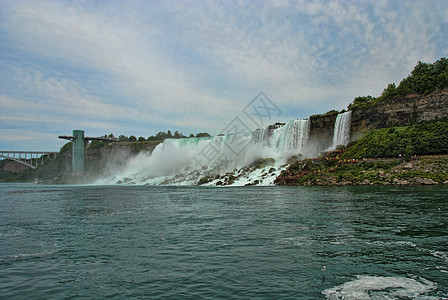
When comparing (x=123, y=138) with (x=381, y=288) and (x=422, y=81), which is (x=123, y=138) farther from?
(x=381, y=288)

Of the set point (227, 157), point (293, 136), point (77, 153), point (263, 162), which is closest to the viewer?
point (263, 162)

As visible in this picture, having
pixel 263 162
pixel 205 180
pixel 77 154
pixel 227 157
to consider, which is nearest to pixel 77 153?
pixel 77 154

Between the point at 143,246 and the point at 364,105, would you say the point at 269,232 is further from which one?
the point at 364,105

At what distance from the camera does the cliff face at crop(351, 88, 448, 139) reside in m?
43.6

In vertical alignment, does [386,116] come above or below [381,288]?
above

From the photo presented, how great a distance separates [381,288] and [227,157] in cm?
5785

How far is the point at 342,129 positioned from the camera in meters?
50.9

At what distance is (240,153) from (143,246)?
52.3 m

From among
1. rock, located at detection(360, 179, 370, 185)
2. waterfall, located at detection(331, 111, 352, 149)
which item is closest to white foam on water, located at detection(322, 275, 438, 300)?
rock, located at detection(360, 179, 370, 185)

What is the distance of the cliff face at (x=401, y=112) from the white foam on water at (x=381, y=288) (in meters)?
45.5

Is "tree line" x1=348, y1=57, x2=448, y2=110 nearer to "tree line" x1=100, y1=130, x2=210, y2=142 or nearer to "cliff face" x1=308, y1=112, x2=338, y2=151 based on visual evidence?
"cliff face" x1=308, y1=112, x2=338, y2=151

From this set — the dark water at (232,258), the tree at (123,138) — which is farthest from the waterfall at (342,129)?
the tree at (123,138)

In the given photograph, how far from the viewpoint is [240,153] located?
60.8 m

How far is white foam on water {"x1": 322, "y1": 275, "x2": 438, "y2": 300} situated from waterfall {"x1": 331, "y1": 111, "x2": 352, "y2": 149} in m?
46.7
